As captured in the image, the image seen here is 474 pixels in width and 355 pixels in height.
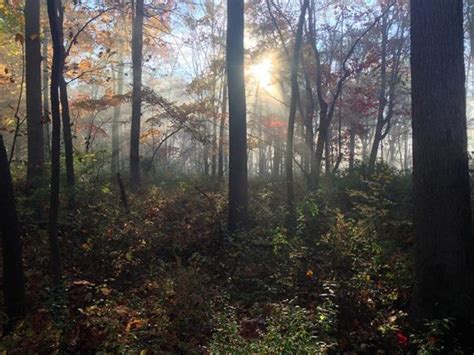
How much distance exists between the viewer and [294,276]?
7.08 m

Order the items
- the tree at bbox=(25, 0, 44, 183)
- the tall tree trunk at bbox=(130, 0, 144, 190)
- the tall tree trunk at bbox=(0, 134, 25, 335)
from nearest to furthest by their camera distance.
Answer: the tall tree trunk at bbox=(0, 134, 25, 335), the tree at bbox=(25, 0, 44, 183), the tall tree trunk at bbox=(130, 0, 144, 190)

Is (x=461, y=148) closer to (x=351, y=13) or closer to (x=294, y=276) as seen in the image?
(x=294, y=276)

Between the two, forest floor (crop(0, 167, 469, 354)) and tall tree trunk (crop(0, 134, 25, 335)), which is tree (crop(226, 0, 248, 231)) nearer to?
forest floor (crop(0, 167, 469, 354))

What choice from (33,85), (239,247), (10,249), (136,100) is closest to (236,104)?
(239,247)

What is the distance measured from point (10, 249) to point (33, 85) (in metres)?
8.25

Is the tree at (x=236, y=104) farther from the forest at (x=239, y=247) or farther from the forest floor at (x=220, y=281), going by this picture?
the forest floor at (x=220, y=281)

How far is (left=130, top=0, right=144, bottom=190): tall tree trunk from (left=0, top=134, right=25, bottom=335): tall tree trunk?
7.71 metres

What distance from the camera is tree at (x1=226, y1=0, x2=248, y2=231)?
1010 centimetres

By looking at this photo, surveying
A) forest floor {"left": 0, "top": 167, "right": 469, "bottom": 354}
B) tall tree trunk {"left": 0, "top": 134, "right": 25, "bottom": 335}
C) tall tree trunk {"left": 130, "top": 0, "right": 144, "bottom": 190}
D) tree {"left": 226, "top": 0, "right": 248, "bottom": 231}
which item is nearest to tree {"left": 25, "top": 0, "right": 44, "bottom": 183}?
forest floor {"left": 0, "top": 167, "right": 469, "bottom": 354}

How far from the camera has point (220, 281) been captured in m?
7.49

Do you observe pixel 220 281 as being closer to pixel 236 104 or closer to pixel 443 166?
pixel 443 166

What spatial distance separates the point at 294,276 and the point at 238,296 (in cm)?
108

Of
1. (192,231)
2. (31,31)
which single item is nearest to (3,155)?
(192,231)

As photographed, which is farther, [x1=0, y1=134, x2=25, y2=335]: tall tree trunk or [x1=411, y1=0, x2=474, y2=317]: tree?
[x1=0, y1=134, x2=25, y2=335]: tall tree trunk
